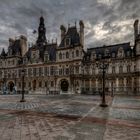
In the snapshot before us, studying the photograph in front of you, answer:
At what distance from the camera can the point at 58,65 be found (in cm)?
4806

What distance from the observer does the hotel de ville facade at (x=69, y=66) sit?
40.2m

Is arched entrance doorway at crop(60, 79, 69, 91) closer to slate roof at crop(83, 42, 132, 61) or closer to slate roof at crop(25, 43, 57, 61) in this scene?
slate roof at crop(25, 43, 57, 61)

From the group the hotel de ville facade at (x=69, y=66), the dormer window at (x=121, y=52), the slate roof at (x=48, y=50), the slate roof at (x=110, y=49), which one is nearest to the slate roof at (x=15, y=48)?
the hotel de ville facade at (x=69, y=66)

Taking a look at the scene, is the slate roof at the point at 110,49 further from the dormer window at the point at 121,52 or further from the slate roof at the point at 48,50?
the slate roof at the point at 48,50

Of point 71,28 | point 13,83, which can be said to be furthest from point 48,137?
point 13,83

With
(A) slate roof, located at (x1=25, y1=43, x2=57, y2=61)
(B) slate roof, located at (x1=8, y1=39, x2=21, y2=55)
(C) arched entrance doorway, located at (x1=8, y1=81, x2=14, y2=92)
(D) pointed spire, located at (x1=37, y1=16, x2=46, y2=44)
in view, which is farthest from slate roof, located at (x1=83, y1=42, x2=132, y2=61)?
(C) arched entrance doorway, located at (x1=8, y1=81, x2=14, y2=92)

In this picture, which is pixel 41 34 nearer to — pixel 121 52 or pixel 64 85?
pixel 64 85

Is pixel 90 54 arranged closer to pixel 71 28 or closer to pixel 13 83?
pixel 71 28

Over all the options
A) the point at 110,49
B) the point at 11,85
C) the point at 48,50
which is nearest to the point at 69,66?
the point at 48,50

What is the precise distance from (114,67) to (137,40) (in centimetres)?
890

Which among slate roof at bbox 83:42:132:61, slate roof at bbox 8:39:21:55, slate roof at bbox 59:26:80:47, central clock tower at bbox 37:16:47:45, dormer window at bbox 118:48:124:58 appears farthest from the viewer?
slate roof at bbox 8:39:21:55

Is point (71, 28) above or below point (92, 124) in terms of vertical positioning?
above

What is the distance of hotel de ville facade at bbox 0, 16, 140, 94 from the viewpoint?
40250mm

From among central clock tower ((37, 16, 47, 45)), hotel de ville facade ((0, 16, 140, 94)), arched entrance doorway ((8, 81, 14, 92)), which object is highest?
central clock tower ((37, 16, 47, 45))
